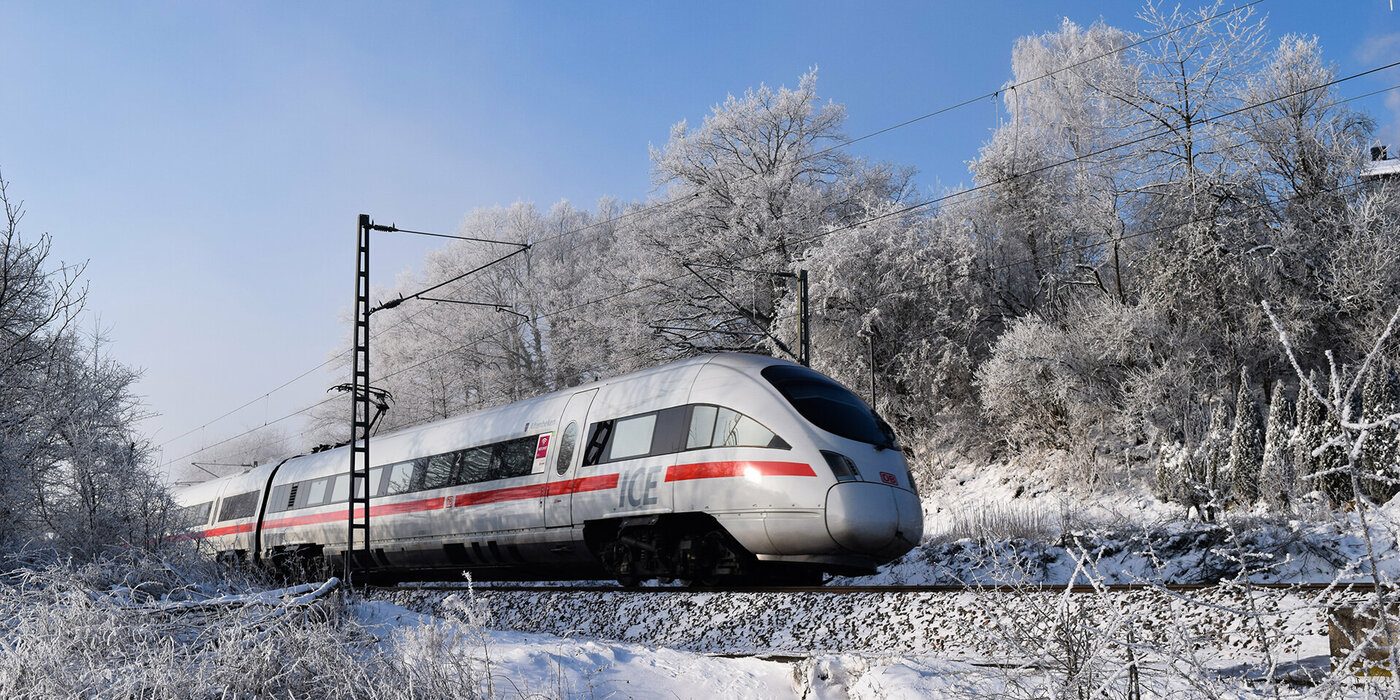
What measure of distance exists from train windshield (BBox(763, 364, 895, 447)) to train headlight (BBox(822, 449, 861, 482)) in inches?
12.9

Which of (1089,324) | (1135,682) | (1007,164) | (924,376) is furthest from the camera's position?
(1007,164)

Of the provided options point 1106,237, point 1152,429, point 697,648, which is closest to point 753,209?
point 1106,237

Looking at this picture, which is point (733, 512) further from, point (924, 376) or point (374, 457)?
point (924, 376)

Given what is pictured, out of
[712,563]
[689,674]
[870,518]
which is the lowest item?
[689,674]

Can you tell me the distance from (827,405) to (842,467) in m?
0.93

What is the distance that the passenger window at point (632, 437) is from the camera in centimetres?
1079

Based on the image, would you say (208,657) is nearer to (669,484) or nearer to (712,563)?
(669,484)

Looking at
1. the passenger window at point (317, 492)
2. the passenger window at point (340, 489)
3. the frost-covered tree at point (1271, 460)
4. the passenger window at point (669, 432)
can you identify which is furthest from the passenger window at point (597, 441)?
the frost-covered tree at point (1271, 460)

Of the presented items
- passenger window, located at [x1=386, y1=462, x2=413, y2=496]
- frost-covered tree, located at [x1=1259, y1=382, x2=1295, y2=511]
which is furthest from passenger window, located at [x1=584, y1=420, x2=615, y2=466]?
frost-covered tree, located at [x1=1259, y1=382, x2=1295, y2=511]

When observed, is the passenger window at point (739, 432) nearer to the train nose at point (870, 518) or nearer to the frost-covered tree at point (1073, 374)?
the train nose at point (870, 518)

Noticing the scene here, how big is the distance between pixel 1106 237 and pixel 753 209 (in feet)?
37.5

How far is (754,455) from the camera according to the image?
966 centimetres

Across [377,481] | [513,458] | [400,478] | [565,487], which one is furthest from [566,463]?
[377,481]

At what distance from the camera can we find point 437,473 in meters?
14.0
